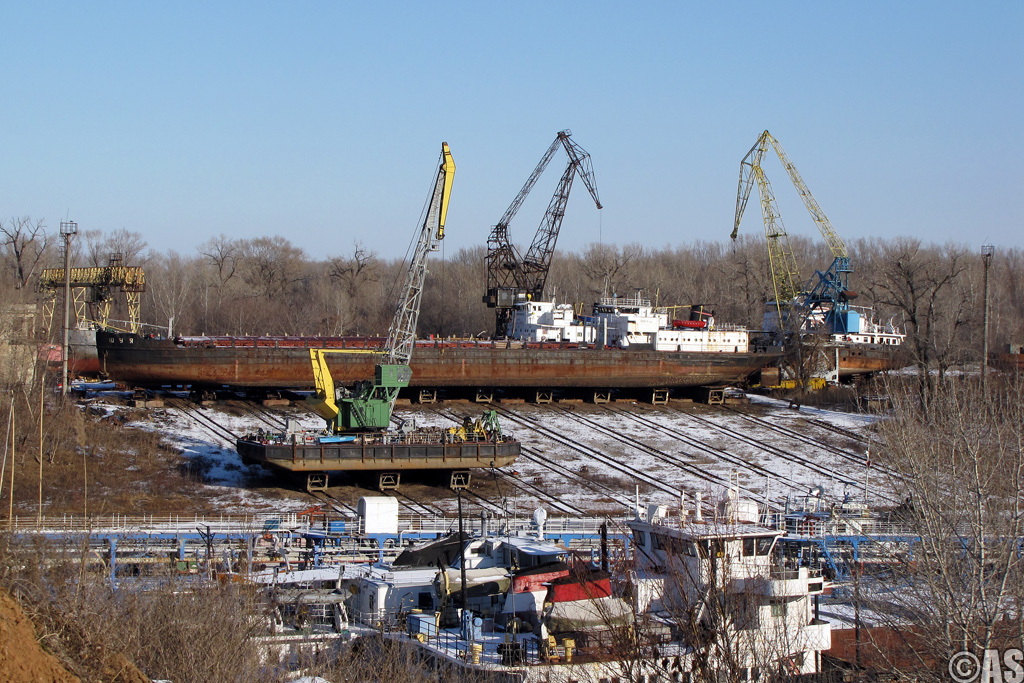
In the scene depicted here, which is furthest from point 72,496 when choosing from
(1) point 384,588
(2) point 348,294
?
(2) point 348,294

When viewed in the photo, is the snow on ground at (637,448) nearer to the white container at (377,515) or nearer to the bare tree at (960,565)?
the white container at (377,515)

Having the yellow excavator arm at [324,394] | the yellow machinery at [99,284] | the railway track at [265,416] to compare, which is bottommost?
the railway track at [265,416]

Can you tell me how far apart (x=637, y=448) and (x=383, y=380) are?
36.4 feet

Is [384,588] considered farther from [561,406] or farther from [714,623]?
[561,406]

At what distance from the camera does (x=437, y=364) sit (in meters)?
48.3

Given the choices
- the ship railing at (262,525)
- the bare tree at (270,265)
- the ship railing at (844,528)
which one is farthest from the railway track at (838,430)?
the bare tree at (270,265)

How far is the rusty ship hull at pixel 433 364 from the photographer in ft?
151

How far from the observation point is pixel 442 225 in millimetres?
39719

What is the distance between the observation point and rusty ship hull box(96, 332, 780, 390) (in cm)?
4600

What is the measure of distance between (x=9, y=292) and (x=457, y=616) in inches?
1192

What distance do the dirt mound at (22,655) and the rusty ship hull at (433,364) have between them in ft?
109

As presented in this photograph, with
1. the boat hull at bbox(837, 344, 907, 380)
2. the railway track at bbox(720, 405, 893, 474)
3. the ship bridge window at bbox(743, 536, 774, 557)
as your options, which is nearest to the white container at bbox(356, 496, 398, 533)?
the ship bridge window at bbox(743, 536, 774, 557)

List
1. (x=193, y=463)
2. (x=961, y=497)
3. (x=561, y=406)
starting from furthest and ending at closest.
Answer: (x=561, y=406) → (x=193, y=463) → (x=961, y=497)

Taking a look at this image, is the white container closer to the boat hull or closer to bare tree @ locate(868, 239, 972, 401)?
bare tree @ locate(868, 239, 972, 401)
